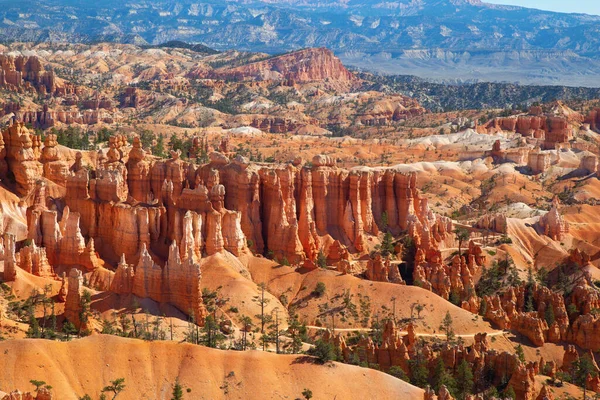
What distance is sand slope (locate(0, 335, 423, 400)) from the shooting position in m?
58.9

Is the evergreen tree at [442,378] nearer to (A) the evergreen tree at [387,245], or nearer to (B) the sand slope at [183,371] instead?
(B) the sand slope at [183,371]

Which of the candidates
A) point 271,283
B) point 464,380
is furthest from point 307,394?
point 271,283

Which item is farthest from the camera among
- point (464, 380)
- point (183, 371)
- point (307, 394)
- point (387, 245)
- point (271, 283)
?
point (387, 245)

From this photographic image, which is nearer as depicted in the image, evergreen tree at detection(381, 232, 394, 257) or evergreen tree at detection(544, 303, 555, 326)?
evergreen tree at detection(544, 303, 555, 326)

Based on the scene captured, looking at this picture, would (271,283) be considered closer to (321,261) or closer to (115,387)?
(321,261)

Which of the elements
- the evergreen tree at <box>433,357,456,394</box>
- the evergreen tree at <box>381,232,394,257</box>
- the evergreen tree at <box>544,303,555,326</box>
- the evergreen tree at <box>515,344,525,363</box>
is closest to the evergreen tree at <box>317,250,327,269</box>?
the evergreen tree at <box>381,232,394,257</box>

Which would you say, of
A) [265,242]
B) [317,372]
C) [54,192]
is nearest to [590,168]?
[265,242]

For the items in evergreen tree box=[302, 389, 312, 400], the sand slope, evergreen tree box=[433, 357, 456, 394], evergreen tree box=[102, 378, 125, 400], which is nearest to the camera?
evergreen tree box=[102, 378, 125, 400]

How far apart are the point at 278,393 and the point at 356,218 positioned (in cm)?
3798

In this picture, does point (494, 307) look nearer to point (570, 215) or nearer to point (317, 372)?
point (317, 372)

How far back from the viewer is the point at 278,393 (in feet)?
201

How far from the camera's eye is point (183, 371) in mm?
61594

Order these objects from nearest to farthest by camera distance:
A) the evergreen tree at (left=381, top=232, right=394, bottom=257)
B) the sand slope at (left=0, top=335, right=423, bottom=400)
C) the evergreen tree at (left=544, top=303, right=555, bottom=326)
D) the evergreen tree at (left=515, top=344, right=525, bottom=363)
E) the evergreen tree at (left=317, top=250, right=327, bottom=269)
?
the sand slope at (left=0, top=335, right=423, bottom=400), the evergreen tree at (left=515, top=344, right=525, bottom=363), the evergreen tree at (left=544, top=303, right=555, bottom=326), the evergreen tree at (left=317, top=250, right=327, bottom=269), the evergreen tree at (left=381, top=232, right=394, bottom=257)

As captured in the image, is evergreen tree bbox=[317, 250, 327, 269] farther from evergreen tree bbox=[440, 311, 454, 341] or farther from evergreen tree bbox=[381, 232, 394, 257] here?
evergreen tree bbox=[440, 311, 454, 341]
